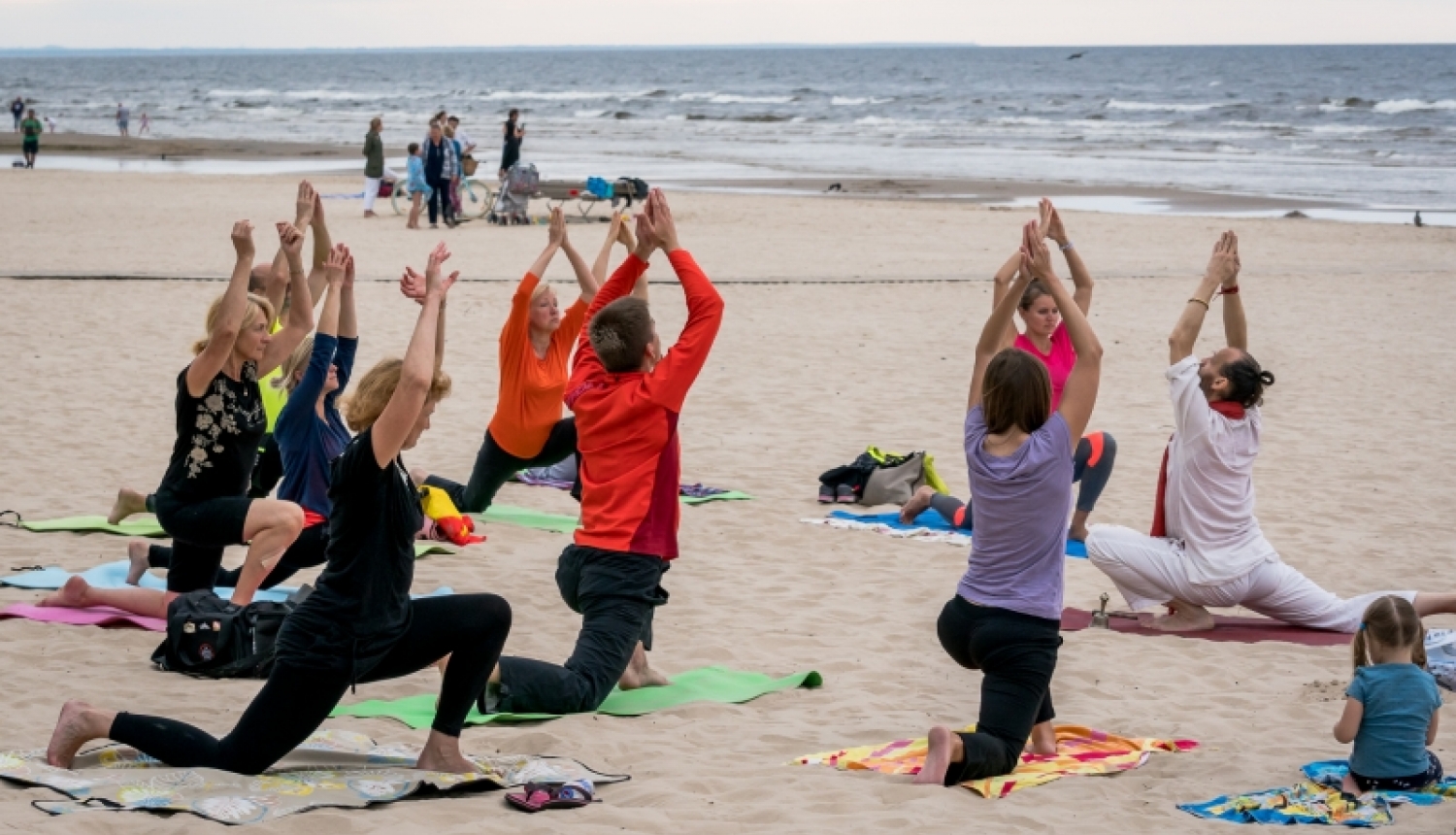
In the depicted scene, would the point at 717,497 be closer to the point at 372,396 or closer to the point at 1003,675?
the point at 1003,675

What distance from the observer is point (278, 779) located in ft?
15.3

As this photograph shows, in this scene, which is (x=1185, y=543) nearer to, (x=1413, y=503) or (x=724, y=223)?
(x=1413, y=503)

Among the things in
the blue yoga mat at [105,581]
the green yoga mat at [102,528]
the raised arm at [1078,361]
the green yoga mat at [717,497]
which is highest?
the raised arm at [1078,361]

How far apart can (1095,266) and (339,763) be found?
17.5 meters

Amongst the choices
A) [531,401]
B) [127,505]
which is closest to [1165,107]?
[531,401]

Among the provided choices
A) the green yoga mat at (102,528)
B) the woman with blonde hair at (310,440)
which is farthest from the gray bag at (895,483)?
the woman with blonde hair at (310,440)

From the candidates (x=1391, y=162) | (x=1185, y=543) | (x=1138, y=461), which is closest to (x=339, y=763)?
(x=1185, y=543)

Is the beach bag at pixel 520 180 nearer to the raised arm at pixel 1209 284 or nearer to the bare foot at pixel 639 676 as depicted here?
the raised arm at pixel 1209 284

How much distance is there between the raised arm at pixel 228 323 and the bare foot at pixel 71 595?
1.24 m

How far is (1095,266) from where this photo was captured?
21.1 metres

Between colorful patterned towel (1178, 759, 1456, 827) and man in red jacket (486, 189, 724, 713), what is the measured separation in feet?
6.53

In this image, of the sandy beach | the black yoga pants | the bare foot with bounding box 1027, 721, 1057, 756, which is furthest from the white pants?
the black yoga pants

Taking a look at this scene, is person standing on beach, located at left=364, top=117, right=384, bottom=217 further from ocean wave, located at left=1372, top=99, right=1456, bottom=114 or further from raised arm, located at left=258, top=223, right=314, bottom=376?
ocean wave, located at left=1372, top=99, right=1456, bottom=114

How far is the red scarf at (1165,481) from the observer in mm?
6855
